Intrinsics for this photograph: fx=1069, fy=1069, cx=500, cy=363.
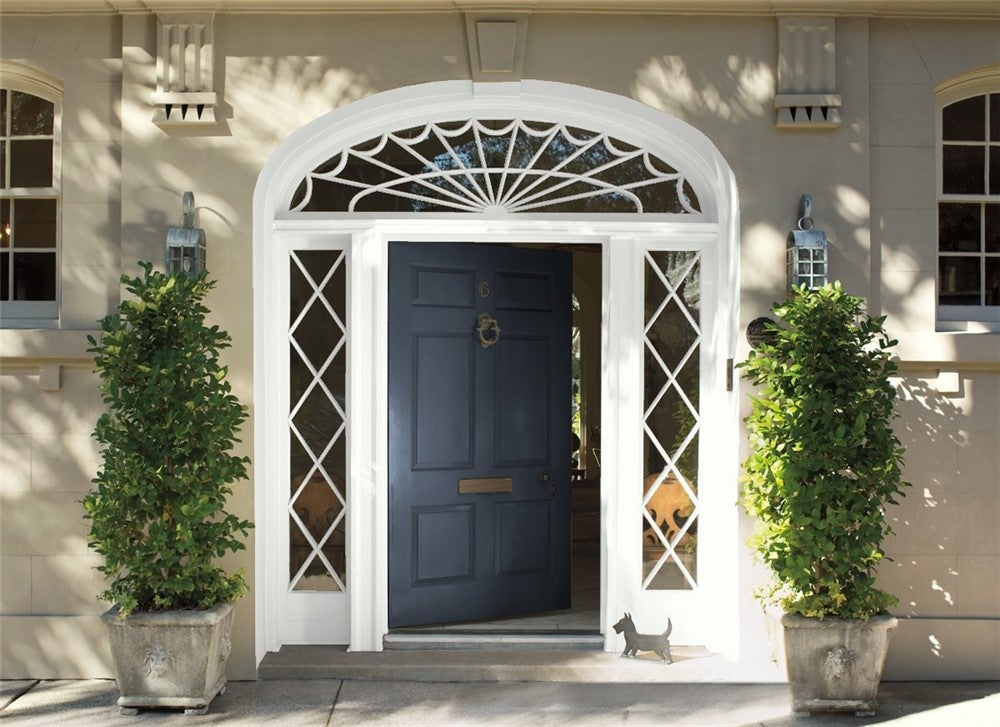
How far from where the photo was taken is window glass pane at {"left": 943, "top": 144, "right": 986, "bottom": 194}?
19.6 ft

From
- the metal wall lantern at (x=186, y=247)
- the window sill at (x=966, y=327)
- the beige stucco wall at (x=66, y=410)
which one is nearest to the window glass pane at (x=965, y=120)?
the window sill at (x=966, y=327)

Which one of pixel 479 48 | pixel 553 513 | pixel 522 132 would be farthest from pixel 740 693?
pixel 479 48

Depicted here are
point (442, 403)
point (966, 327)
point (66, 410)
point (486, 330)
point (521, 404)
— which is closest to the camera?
point (66, 410)

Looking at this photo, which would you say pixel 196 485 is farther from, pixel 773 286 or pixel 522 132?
pixel 773 286

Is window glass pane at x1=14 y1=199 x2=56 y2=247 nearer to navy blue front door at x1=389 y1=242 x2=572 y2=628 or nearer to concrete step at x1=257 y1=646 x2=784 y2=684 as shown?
navy blue front door at x1=389 y1=242 x2=572 y2=628

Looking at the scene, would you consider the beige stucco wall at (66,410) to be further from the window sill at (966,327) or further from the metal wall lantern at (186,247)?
the window sill at (966,327)

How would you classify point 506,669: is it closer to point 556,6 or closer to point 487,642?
point 487,642

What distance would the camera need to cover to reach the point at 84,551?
571cm

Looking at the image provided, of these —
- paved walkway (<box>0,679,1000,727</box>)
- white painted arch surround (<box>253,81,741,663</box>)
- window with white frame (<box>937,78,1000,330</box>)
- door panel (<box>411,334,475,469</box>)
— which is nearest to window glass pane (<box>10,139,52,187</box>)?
white painted arch surround (<box>253,81,741,663</box>)

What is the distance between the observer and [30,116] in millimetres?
5961

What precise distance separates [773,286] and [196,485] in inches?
122

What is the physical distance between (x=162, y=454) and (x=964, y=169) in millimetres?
4542

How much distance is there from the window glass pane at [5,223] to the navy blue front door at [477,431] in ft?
6.96

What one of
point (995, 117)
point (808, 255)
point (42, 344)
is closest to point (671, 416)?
point (808, 255)
